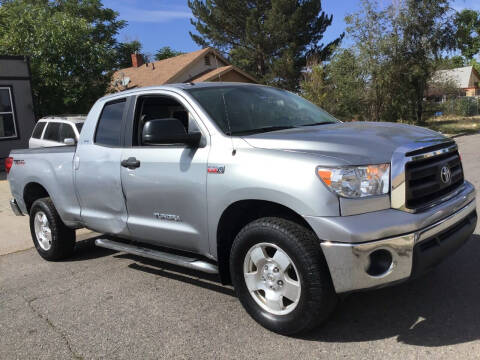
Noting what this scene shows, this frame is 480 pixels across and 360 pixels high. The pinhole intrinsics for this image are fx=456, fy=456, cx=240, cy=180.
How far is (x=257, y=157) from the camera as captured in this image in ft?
10.8

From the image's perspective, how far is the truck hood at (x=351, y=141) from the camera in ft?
9.95

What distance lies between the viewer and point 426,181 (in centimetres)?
321

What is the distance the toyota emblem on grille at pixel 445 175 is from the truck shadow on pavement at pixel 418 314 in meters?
0.99

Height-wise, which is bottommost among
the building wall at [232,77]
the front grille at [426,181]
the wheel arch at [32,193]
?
the wheel arch at [32,193]

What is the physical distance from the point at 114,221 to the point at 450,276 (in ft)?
10.6

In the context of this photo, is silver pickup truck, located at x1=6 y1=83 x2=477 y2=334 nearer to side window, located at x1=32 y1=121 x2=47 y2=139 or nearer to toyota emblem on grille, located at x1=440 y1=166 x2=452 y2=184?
toyota emblem on grille, located at x1=440 y1=166 x2=452 y2=184

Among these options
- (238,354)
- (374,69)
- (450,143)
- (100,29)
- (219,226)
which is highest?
(100,29)

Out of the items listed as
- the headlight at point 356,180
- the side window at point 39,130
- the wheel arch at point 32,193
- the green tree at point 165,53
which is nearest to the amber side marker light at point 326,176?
the headlight at point 356,180

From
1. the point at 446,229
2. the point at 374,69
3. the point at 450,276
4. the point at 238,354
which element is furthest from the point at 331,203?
the point at 374,69

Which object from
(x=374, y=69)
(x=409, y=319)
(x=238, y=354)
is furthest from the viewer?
(x=374, y=69)

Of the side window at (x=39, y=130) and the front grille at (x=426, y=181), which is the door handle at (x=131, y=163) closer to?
the front grille at (x=426, y=181)

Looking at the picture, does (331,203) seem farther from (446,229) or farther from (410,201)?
(446,229)

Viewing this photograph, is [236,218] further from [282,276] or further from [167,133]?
[167,133]

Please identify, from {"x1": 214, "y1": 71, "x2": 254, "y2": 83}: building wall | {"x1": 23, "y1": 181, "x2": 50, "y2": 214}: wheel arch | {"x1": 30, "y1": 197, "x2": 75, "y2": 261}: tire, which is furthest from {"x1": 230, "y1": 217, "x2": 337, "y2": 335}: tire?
{"x1": 214, "y1": 71, "x2": 254, "y2": 83}: building wall
